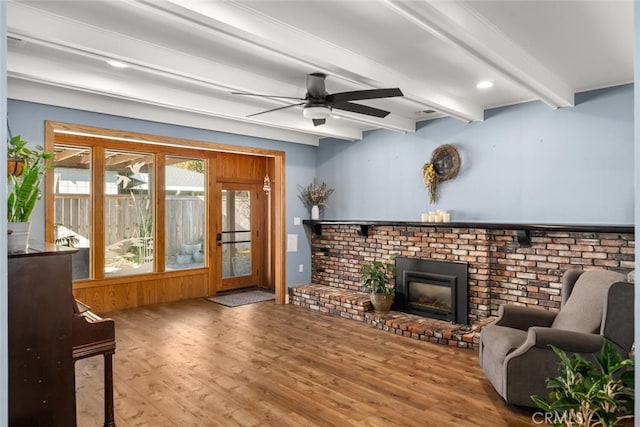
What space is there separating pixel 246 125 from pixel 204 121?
24.2 inches

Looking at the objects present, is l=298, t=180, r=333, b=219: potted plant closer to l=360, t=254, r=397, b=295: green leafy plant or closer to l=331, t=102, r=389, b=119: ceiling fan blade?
l=360, t=254, r=397, b=295: green leafy plant

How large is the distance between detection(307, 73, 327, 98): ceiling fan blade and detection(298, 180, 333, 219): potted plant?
3149 millimetres

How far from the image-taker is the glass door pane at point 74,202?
5613 millimetres

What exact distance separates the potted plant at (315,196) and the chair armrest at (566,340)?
13.8 feet

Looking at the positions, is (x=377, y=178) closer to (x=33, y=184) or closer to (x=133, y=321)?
(x=133, y=321)

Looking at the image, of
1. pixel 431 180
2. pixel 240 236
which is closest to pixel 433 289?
pixel 431 180

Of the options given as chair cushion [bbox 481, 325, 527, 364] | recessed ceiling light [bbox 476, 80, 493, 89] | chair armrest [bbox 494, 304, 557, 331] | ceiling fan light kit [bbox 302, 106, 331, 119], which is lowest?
chair cushion [bbox 481, 325, 527, 364]

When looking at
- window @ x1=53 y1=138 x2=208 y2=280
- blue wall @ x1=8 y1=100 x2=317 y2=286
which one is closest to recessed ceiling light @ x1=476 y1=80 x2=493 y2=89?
blue wall @ x1=8 y1=100 x2=317 y2=286

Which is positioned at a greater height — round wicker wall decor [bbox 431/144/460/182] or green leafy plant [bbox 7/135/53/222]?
round wicker wall decor [bbox 431/144/460/182]

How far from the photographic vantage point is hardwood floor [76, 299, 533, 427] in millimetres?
2881

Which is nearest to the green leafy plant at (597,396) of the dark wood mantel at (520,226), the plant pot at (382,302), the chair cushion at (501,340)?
the chair cushion at (501,340)

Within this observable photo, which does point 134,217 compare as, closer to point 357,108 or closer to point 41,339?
point 357,108

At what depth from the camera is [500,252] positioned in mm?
4750

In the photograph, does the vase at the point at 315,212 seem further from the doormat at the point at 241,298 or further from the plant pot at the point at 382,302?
the plant pot at the point at 382,302
